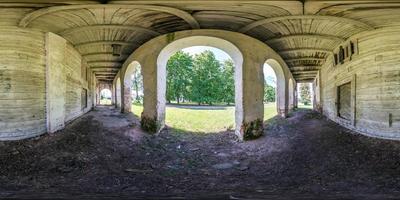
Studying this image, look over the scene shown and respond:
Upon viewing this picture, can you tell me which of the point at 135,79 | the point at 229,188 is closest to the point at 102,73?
the point at 229,188

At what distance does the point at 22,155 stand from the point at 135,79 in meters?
33.9

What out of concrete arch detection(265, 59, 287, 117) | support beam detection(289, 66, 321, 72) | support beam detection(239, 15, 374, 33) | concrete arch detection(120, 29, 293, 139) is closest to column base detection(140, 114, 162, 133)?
concrete arch detection(120, 29, 293, 139)

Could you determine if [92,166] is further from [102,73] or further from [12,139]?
[102,73]

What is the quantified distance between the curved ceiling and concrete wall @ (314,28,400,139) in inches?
20.8

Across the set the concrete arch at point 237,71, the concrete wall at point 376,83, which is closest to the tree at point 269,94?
the concrete arch at point 237,71

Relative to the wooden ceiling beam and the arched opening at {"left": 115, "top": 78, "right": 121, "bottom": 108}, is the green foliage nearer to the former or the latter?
the arched opening at {"left": 115, "top": 78, "right": 121, "bottom": 108}

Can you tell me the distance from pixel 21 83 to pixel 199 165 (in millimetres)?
6294

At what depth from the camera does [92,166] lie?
9.15m

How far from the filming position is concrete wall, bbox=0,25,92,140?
10.5m

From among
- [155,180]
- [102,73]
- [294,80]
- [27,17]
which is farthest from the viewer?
[102,73]

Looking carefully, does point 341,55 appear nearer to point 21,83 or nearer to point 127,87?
point 127,87

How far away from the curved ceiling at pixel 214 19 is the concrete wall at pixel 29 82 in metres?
0.57

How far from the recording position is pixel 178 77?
3269 centimetres

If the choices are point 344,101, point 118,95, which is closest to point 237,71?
point 344,101
